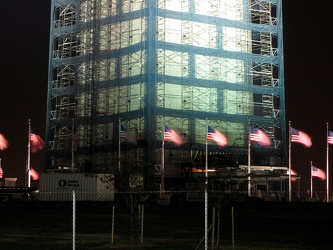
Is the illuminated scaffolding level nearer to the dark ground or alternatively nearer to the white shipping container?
the white shipping container

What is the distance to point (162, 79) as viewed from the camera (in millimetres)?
83812

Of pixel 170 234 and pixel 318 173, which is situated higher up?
pixel 318 173

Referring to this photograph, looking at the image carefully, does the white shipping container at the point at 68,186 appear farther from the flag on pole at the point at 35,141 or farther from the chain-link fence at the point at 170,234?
the chain-link fence at the point at 170,234

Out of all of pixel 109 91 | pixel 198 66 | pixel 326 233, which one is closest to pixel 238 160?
pixel 198 66

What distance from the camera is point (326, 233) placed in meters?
30.2

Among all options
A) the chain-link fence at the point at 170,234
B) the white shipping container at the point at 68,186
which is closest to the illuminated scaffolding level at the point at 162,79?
the white shipping container at the point at 68,186

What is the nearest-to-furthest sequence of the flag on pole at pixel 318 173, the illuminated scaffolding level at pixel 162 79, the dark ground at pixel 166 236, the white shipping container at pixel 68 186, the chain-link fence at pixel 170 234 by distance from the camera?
the chain-link fence at pixel 170 234
the dark ground at pixel 166 236
the white shipping container at pixel 68 186
the flag on pole at pixel 318 173
the illuminated scaffolding level at pixel 162 79

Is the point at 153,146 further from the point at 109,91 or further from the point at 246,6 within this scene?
the point at 246,6

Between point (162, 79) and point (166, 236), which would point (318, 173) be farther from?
point (166, 236)

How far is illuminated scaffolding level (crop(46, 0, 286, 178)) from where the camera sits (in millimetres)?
84000

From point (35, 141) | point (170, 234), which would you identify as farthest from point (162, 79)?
point (170, 234)

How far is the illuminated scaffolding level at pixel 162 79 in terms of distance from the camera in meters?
84.0

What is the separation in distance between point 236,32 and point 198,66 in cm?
883

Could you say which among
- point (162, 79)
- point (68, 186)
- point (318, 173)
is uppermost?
point (162, 79)
